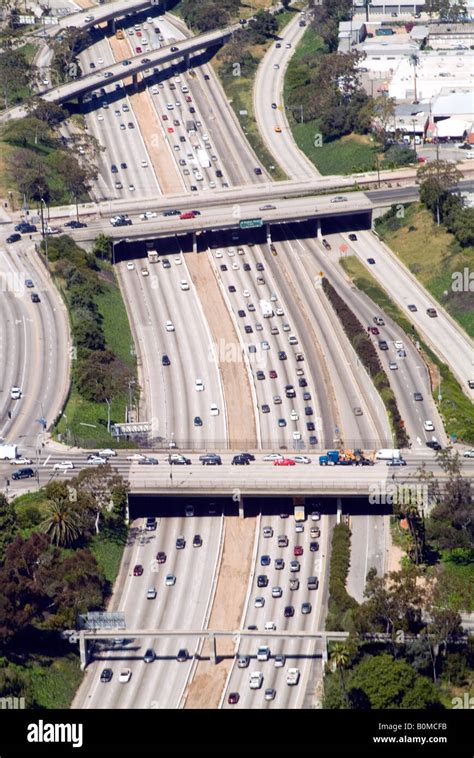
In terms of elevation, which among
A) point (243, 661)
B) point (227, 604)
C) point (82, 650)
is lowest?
point (227, 604)

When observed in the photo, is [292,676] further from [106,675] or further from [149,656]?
[106,675]

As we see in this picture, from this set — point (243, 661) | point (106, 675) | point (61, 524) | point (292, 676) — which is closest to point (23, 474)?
point (61, 524)

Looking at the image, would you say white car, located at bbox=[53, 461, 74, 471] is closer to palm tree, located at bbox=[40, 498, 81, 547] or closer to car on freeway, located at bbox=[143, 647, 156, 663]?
palm tree, located at bbox=[40, 498, 81, 547]

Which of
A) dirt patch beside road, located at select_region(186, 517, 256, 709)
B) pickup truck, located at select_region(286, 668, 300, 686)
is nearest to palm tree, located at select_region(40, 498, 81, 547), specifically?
dirt patch beside road, located at select_region(186, 517, 256, 709)
